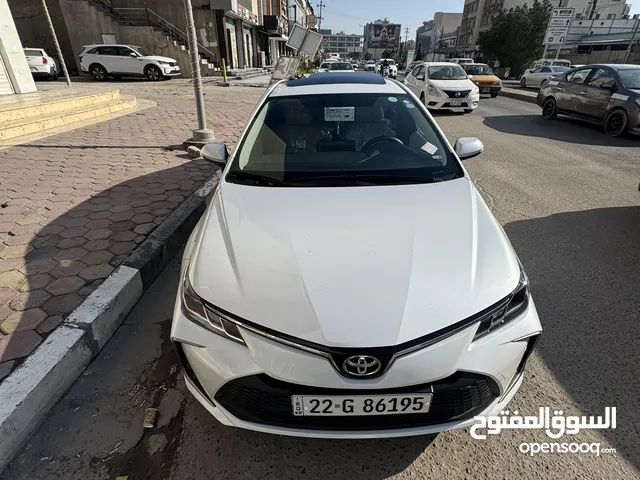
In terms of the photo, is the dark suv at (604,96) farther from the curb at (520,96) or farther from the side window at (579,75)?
the curb at (520,96)

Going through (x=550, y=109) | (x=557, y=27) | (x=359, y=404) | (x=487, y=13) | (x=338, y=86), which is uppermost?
(x=487, y=13)

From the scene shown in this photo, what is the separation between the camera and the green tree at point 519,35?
34.8m

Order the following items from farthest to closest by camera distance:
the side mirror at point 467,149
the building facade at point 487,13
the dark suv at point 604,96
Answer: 1. the building facade at point 487,13
2. the dark suv at point 604,96
3. the side mirror at point 467,149

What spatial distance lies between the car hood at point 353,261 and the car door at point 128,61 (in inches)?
821

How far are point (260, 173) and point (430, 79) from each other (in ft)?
37.4

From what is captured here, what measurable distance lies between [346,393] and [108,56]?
22.6m

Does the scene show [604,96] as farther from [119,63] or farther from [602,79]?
[119,63]

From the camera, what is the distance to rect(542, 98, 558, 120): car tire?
10656mm

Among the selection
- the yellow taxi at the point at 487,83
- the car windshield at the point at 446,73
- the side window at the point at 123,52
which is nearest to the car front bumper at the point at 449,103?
the car windshield at the point at 446,73

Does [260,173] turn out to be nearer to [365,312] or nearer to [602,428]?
[365,312]

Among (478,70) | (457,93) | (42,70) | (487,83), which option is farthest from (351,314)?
(42,70)

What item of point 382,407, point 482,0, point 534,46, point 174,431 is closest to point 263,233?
point 382,407

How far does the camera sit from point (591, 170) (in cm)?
622

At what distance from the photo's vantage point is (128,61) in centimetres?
1881
